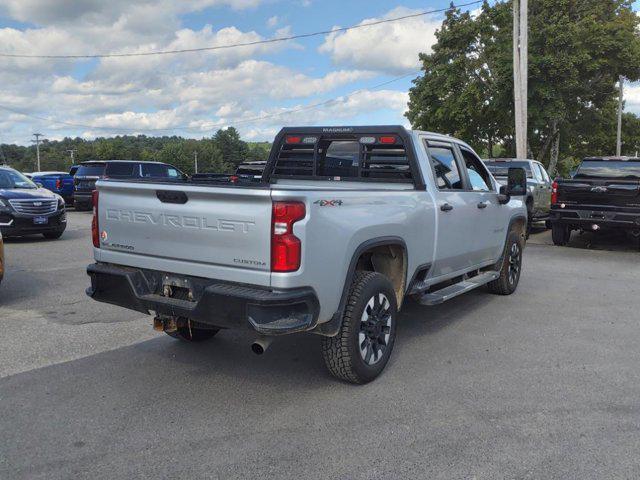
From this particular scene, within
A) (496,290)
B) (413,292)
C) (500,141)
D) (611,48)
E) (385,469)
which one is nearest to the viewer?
(385,469)

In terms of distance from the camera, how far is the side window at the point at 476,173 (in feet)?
20.6

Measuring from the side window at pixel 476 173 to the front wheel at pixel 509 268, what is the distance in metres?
0.84

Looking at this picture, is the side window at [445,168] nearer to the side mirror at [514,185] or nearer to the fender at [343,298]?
the side mirror at [514,185]

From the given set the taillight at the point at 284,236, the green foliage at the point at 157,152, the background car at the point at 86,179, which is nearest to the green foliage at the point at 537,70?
Answer: the background car at the point at 86,179

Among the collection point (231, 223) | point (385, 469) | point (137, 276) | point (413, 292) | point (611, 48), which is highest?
point (611, 48)

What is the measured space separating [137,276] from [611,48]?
83.7 ft

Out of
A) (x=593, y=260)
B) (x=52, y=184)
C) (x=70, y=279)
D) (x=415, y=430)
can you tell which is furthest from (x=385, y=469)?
(x=52, y=184)

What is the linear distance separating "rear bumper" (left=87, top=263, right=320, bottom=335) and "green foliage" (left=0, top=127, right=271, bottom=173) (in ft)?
301

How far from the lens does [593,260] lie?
34.3 feet

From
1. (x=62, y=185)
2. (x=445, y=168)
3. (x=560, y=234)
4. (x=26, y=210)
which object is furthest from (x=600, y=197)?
(x=62, y=185)

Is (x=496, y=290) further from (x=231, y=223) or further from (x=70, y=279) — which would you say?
(x=70, y=279)

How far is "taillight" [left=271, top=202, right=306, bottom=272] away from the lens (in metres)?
3.46

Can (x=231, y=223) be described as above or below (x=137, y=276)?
above

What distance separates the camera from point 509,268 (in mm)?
7273
